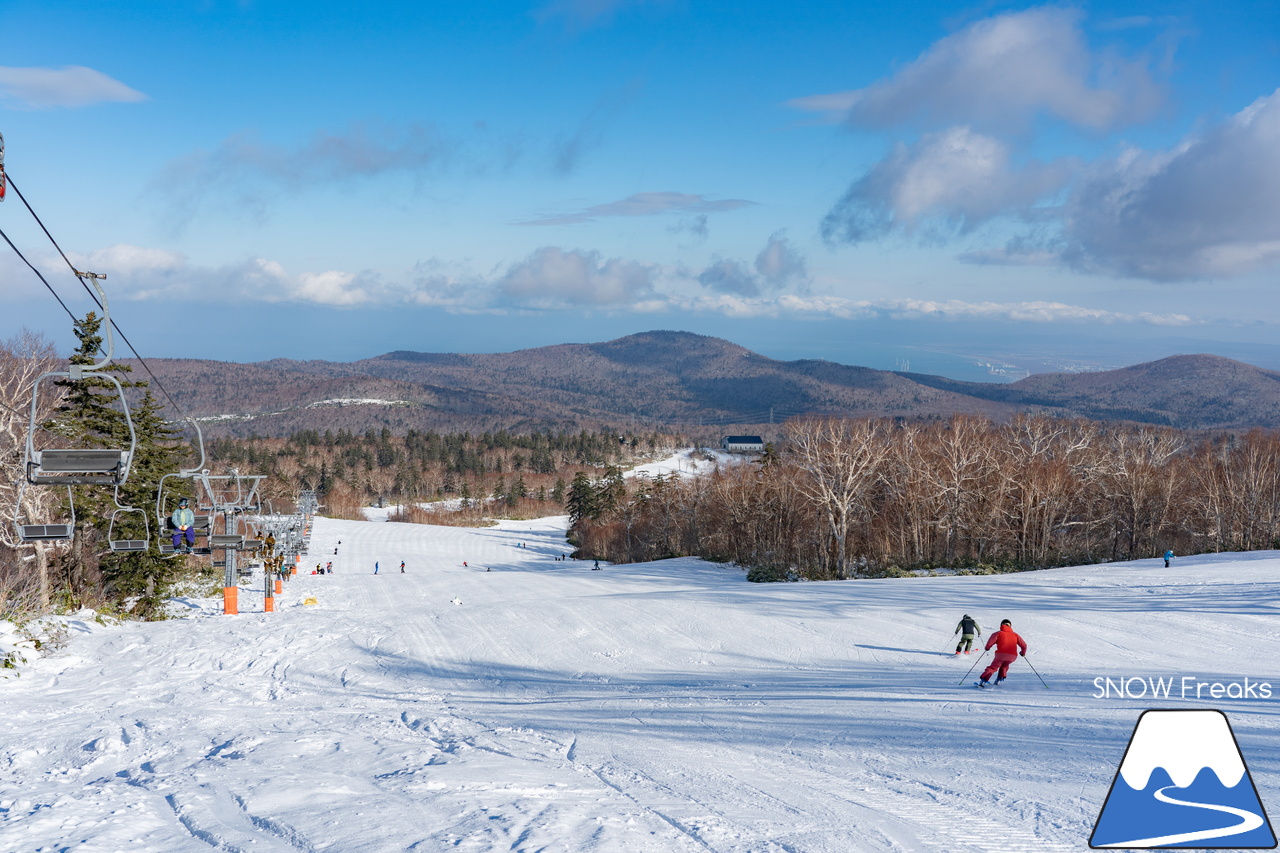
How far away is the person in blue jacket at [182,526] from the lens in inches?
790

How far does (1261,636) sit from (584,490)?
77454 mm

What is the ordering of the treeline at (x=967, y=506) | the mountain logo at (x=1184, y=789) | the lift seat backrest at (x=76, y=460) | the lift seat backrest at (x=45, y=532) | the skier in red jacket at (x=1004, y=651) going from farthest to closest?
the treeline at (x=967, y=506) < the skier in red jacket at (x=1004, y=651) < the lift seat backrest at (x=45, y=532) < the lift seat backrest at (x=76, y=460) < the mountain logo at (x=1184, y=789)

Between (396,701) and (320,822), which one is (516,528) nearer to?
(396,701)

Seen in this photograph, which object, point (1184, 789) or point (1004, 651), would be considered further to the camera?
point (1004, 651)

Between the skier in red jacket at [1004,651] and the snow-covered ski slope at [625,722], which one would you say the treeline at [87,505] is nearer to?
the snow-covered ski slope at [625,722]

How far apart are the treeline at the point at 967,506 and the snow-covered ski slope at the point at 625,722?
1493 cm

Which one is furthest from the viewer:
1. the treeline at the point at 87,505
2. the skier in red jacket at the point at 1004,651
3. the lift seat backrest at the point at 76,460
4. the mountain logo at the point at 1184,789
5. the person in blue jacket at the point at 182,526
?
the treeline at the point at 87,505

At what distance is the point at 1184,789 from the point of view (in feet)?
16.9

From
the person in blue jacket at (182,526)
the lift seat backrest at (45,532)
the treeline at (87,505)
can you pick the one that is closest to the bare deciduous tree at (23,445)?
the treeline at (87,505)

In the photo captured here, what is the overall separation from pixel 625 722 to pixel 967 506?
3663 cm

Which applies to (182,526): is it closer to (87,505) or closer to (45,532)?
(45,532)

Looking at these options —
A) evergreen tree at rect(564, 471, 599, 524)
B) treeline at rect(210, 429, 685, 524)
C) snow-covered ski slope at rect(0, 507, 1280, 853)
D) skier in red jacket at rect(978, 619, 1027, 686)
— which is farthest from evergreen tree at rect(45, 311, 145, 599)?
treeline at rect(210, 429, 685, 524)

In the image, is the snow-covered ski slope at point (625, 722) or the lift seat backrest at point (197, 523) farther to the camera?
the lift seat backrest at point (197, 523)

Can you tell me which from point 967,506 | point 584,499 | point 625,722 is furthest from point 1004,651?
point 584,499
